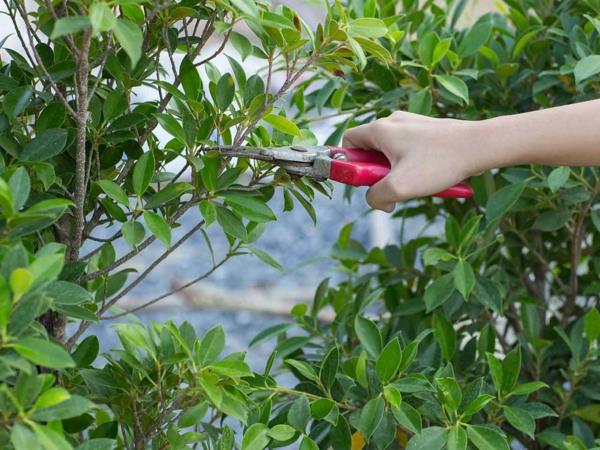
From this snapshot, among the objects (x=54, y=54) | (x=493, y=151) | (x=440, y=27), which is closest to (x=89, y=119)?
(x=54, y=54)

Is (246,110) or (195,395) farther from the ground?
(246,110)

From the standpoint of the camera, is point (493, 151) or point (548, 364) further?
point (548, 364)

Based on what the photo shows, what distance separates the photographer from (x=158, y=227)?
2.86 ft

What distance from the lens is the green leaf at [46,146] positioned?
88 centimetres

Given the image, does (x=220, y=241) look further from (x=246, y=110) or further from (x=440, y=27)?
(x=246, y=110)

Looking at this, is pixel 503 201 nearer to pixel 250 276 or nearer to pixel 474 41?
pixel 474 41

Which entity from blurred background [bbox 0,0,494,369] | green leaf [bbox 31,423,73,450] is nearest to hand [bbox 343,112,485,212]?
green leaf [bbox 31,423,73,450]

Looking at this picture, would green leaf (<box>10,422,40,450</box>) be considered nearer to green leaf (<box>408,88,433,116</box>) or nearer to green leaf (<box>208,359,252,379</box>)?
green leaf (<box>208,359,252,379</box>)

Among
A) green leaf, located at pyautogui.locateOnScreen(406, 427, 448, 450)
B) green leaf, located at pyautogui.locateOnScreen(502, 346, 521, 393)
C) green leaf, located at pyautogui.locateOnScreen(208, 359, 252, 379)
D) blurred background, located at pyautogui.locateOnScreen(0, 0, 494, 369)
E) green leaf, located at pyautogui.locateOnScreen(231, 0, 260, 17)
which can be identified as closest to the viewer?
green leaf, located at pyautogui.locateOnScreen(231, 0, 260, 17)

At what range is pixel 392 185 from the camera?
0.95 meters

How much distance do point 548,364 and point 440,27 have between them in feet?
1.68

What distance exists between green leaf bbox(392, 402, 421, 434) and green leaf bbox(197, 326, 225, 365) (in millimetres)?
191

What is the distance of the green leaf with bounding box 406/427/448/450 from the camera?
0.95 meters

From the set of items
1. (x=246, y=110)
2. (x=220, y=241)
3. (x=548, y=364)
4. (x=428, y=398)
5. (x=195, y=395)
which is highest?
(x=246, y=110)
